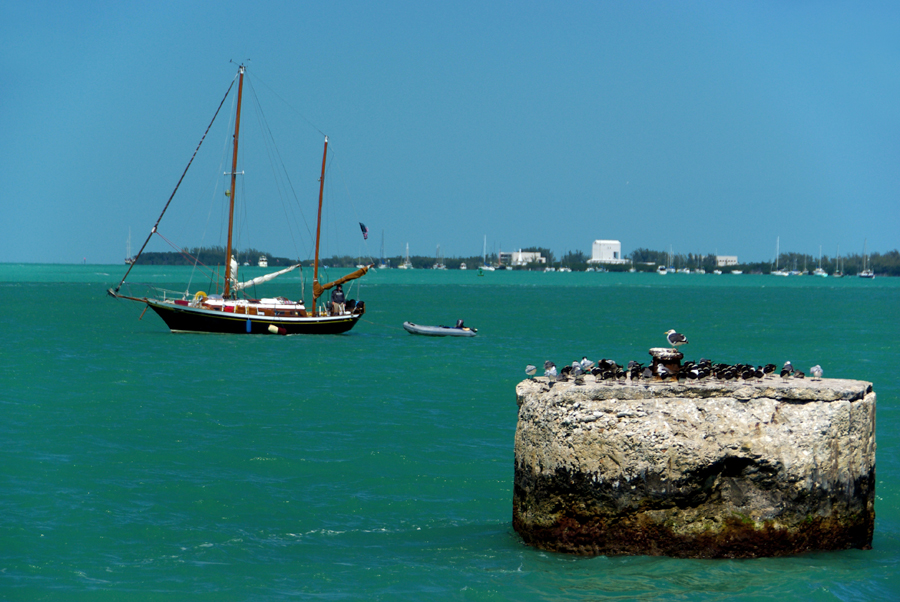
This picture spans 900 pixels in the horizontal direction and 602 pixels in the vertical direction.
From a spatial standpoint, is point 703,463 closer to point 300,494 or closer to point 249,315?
point 300,494

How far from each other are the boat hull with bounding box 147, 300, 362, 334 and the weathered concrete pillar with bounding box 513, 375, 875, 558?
44.2 metres

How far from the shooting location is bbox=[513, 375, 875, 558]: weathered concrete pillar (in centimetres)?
999

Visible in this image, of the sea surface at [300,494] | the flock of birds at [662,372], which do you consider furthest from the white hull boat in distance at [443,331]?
the flock of birds at [662,372]

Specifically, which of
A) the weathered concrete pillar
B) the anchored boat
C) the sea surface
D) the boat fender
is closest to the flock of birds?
the weathered concrete pillar

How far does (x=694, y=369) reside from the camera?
34.8ft

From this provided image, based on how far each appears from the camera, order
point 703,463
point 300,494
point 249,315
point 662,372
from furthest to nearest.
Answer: point 249,315 < point 300,494 < point 662,372 < point 703,463

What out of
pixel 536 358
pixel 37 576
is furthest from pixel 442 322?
pixel 37 576

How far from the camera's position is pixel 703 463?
393 inches

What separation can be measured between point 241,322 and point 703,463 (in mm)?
45584

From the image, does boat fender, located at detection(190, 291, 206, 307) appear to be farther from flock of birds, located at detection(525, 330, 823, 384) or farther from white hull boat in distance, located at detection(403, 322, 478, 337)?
flock of birds, located at detection(525, 330, 823, 384)

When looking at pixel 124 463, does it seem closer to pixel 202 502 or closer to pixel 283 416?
pixel 202 502

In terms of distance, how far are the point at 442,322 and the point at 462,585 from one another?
62.6m

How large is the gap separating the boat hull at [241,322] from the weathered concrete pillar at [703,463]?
145 feet

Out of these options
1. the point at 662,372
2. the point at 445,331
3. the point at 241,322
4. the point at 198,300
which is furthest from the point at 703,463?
the point at 198,300
